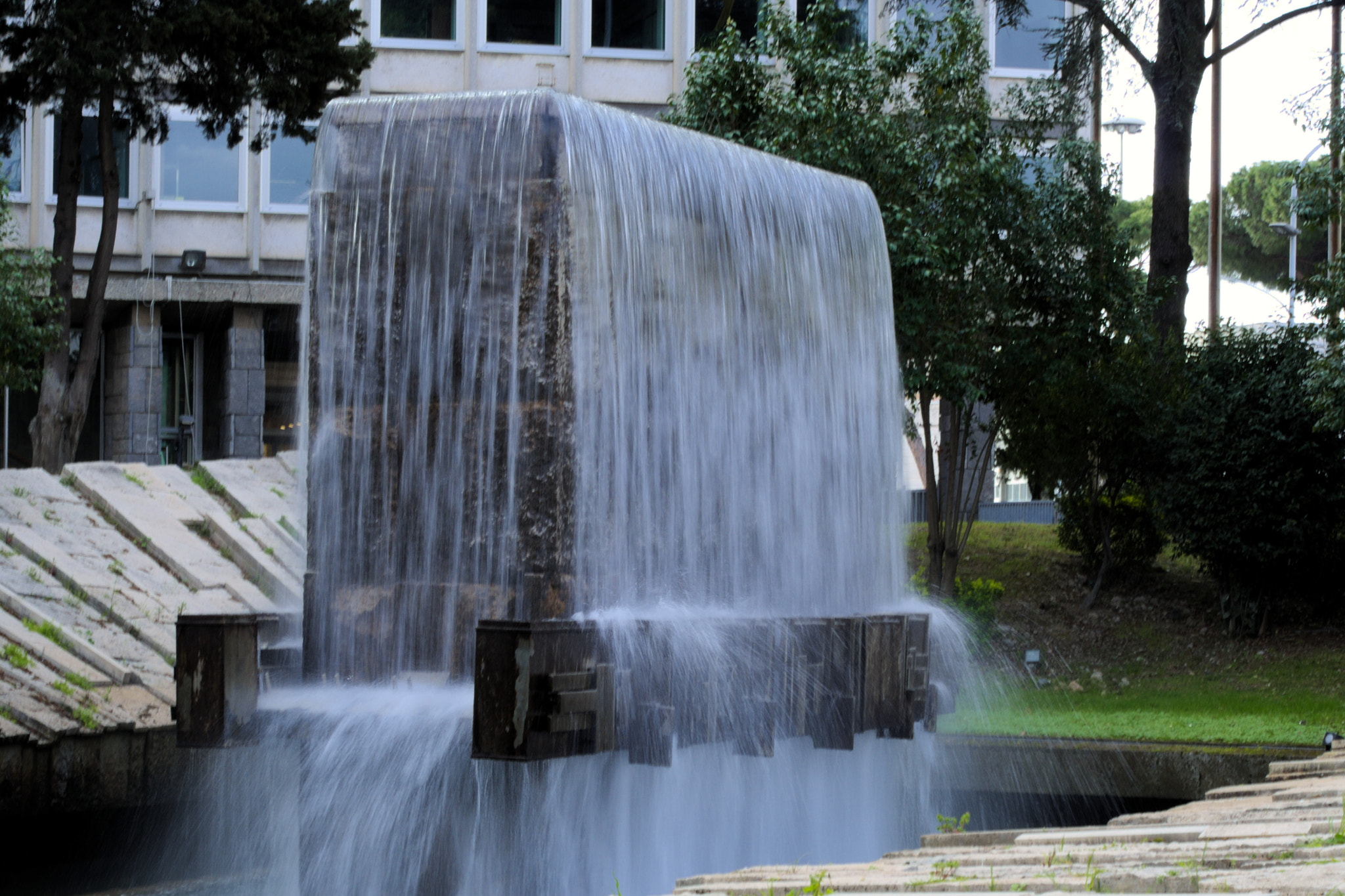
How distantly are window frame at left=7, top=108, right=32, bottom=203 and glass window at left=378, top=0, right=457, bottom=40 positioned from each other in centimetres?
639

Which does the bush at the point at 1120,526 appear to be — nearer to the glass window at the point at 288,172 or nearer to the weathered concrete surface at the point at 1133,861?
the weathered concrete surface at the point at 1133,861

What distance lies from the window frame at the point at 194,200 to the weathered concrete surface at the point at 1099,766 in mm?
19646

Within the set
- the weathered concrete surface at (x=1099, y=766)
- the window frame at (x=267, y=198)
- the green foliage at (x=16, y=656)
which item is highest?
the window frame at (x=267, y=198)

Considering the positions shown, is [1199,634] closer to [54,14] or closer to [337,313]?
[337,313]

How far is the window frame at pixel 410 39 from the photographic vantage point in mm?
27109

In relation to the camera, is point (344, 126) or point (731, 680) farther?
point (344, 126)

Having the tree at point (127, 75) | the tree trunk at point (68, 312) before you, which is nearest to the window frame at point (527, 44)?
the tree at point (127, 75)

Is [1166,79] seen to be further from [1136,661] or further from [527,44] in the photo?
[527,44]

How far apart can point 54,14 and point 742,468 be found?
45.1 feet

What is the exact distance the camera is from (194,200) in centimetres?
2634

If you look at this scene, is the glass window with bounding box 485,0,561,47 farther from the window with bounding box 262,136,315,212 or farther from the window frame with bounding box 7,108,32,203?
the window frame with bounding box 7,108,32,203

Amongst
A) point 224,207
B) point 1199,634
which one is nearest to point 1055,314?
point 1199,634

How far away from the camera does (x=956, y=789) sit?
10.4 m

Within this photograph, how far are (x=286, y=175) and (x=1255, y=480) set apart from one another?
17581mm
